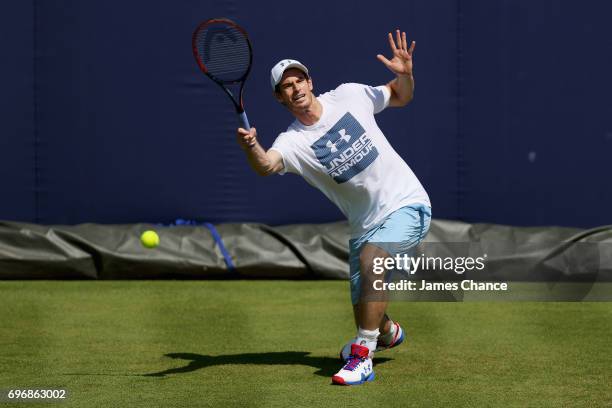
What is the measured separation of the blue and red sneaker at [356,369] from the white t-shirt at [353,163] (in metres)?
0.68

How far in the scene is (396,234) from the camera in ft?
18.9

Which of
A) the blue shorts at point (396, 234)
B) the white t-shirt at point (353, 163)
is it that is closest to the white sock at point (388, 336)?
the blue shorts at point (396, 234)

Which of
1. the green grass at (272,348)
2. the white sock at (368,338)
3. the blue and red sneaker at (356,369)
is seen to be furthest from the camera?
the white sock at (368,338)

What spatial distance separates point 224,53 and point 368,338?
1.75 meters

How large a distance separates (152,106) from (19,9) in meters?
1.46

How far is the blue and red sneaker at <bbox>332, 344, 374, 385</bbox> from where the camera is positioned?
17.7ft

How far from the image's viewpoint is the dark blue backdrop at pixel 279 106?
10180 mm

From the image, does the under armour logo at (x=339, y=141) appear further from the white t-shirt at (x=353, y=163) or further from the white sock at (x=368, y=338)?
the white sock at (x=368, y=338)

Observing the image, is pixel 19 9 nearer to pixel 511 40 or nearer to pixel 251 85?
pixel 251 85

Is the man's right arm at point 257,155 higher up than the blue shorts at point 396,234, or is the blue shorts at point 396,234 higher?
the man's right arm at point 257,155

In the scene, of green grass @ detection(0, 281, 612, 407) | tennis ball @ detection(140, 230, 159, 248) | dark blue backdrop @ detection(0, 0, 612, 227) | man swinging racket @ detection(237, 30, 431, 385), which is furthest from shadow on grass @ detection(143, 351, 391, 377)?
dark blue backdrop @ detection(0, 0, 612, 227)

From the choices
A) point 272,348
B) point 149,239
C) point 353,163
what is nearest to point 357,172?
point 353,163

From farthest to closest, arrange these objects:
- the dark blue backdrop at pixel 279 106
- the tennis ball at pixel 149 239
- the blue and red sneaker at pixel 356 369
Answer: the dark blue backdrop at pixel 279 106 < the tennis ball at pixel 149 239 < the blue and red sneaker at pixel 356 369

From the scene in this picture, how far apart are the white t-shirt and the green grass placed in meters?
0.85
